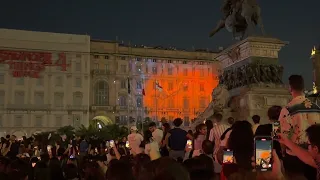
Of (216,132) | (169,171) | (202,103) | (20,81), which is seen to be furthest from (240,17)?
(202,103)

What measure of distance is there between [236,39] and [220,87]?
285 cm

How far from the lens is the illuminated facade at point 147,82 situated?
70250mm

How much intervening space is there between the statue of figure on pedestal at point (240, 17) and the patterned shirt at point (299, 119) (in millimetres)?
17047

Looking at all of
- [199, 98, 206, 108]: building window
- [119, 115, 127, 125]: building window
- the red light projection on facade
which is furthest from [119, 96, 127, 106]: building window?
[199, 98, 206, 108]: building window

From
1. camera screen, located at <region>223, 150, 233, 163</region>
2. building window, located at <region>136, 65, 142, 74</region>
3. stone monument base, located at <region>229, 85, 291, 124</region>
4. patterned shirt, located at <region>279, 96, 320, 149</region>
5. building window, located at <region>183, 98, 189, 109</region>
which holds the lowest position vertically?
camera screen, located at <region>223, 150, 233, 163</region>

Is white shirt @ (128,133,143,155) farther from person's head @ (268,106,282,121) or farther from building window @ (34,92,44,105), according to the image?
building window @ (34,92,44,105)

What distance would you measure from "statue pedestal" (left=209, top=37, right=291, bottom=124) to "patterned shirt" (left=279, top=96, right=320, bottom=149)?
15.0 m

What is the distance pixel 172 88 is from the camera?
244 ft

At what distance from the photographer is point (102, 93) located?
7081 centimetres

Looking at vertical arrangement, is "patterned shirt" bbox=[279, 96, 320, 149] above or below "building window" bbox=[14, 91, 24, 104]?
below

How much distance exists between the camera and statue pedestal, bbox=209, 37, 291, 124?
21.6m

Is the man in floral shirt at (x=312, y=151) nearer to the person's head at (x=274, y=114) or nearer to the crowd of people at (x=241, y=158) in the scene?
the crowd of people at (x=241, y=158)

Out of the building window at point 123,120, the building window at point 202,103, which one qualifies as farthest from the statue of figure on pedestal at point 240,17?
the building window at point 202,103

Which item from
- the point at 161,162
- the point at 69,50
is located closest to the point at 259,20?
the point at 161,162
